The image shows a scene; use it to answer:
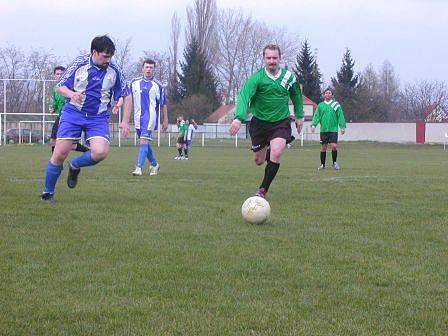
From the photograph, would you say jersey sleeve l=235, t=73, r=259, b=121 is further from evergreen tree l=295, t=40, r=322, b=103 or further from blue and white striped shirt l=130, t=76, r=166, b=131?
evergreen tree l=295, t=40, r=322, b=103

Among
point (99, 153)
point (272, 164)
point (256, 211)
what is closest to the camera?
point (256, 211)

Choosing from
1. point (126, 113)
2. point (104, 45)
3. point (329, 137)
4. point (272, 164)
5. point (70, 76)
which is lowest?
point (272, 164)

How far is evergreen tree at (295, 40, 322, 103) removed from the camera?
6869 cm

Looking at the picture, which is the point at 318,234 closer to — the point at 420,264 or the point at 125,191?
the point at 420,264

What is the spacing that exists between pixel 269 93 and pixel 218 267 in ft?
13.5

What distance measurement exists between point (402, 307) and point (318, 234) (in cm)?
224

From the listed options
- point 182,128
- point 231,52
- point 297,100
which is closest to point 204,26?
point 231,52

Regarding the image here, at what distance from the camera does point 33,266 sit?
4387 mm

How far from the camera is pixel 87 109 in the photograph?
7750mm

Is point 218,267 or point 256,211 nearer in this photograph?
point 218,267

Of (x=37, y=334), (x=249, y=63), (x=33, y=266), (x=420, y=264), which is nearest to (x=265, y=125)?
(x=420, y=264)

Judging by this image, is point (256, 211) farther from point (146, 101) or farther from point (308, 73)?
point (308, 73)

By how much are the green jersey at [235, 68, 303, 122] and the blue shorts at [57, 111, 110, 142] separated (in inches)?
68.5

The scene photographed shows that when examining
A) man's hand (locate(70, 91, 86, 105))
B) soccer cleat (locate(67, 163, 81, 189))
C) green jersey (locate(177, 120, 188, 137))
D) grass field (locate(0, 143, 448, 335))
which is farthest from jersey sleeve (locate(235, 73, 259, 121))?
green jersey (locate(177, 120, 188, 137))
